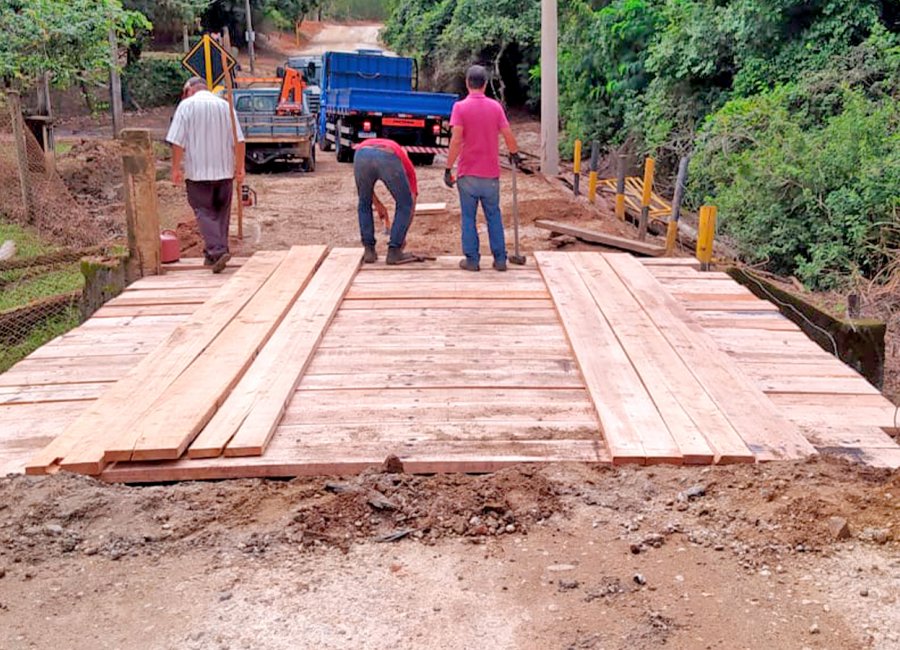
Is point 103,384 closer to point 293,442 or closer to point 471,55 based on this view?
point 293,442

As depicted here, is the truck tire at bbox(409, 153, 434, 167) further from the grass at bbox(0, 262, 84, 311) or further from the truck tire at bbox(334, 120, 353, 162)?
the grass at bbox(0, 262, 84, 311)

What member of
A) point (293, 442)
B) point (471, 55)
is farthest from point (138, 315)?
point (471, 55)

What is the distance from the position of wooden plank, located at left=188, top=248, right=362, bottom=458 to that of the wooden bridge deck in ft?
0.05

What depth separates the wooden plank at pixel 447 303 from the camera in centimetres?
684

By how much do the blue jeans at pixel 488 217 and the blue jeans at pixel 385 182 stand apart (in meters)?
0.49

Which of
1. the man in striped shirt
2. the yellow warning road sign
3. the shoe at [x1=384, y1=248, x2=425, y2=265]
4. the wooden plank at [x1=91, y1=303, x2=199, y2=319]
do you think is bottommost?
the wooden plank at [x1=91, y1=303, x2=199, y2=319]

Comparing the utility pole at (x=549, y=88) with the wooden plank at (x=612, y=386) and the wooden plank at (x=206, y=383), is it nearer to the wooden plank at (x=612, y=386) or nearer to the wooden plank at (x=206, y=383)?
the wooden plank at (x=612, y=386)

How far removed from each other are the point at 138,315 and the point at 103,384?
144 cm

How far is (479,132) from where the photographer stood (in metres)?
7.97

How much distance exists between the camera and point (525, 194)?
17.8 metres

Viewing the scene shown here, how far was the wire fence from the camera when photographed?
31.2 feet

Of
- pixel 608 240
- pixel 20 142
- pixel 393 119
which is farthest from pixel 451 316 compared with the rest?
pixel 393 119

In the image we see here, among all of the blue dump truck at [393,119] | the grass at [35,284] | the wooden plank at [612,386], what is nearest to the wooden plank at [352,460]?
the wooden plank at [612,386]

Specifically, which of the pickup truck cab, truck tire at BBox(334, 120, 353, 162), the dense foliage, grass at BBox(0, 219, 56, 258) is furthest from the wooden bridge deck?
truck tire at BBox(334, 120, 353, 162)
